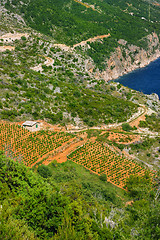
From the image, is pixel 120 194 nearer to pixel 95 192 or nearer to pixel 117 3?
pixel 95 192

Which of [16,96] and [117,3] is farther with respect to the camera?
[117,3]

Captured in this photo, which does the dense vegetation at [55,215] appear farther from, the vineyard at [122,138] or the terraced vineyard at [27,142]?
the vineyard at [122,138]

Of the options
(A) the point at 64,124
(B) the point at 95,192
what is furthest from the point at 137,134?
(B) the point at 95,192

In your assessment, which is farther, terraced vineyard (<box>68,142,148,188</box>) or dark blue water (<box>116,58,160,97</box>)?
dark blue water (<box>116,58,160,97</box>)

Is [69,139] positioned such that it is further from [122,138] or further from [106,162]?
[122,138]

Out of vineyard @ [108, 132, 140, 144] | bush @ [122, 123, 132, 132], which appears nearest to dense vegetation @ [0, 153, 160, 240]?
vineyard @ [108, 132, 140, 144]

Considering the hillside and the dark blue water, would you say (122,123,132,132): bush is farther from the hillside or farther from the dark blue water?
the dark blue water
